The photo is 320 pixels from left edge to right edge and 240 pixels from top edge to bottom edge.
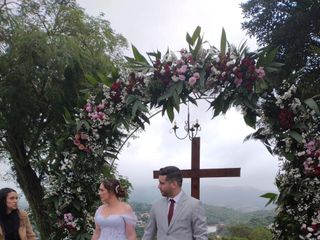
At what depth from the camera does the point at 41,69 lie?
9344 mm

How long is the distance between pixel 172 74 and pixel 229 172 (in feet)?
4.43

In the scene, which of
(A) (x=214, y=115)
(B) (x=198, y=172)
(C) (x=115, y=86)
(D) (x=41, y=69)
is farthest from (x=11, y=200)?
(D) (x=41, y=69)

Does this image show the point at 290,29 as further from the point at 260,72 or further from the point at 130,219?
the point at 130,219

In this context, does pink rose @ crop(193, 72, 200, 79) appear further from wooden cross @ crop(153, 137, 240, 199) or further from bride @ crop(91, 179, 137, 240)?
bride @ crop(91, 179, 137, 240)

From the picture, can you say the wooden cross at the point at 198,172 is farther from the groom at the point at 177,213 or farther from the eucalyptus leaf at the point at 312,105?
the groom at the point at 177,213

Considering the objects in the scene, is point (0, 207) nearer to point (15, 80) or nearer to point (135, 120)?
point (135, 120)

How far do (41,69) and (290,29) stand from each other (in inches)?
251

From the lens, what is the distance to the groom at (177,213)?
3828 mm

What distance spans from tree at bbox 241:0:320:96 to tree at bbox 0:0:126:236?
3.93 metres

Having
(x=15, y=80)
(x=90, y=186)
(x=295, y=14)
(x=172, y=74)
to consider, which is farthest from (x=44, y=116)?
(x=295, y=14)

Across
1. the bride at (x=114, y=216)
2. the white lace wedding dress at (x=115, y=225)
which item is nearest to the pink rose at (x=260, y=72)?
the bride at (x=114, y=216)

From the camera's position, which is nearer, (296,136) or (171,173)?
(171,173)

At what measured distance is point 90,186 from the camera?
6328 millimetres

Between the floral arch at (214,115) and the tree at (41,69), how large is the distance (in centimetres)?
200
